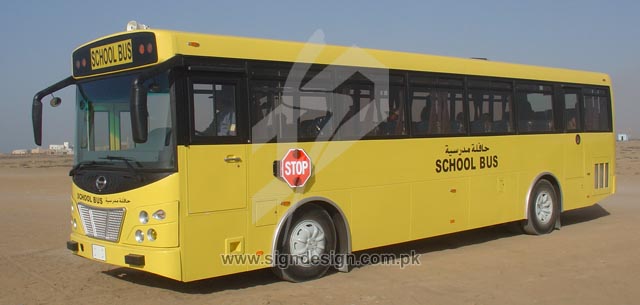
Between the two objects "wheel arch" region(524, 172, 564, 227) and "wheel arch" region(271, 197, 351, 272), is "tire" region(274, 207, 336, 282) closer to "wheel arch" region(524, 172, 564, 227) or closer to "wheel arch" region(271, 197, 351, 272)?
"wheel arch" region(271, 197, 351, 272)

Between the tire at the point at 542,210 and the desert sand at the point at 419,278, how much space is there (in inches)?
9.4

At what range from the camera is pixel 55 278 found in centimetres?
871

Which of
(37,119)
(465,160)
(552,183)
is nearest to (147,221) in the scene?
(37,119)

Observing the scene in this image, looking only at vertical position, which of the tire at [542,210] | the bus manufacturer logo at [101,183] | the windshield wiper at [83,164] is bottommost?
the tire at [542,210]

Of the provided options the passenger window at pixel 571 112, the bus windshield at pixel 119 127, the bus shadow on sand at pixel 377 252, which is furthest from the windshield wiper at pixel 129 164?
the passenger window at pixel 571 112

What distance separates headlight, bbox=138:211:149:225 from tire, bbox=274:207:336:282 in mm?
1714

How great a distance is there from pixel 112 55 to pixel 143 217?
2.04 meters

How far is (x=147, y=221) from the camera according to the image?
24.0ft

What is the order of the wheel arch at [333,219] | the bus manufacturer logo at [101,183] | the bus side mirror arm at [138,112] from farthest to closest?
the wheel arch at [333,219]
the bus manufacturer logo at [101,183]
the bus side mirror arm at [138,112]

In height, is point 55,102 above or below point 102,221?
above

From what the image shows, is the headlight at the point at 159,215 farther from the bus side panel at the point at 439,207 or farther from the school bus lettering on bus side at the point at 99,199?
the bus side panel at the point at 439,207

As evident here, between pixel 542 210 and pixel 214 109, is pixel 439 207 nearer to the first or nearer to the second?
pixel 542 210

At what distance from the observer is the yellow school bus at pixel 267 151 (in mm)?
7270

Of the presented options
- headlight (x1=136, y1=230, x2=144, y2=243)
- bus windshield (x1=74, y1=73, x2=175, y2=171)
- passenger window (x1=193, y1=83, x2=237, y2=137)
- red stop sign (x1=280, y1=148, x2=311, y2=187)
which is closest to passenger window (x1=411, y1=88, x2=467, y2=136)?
red stop sign (x1=280, y1=148, x2=311, y2=187)
